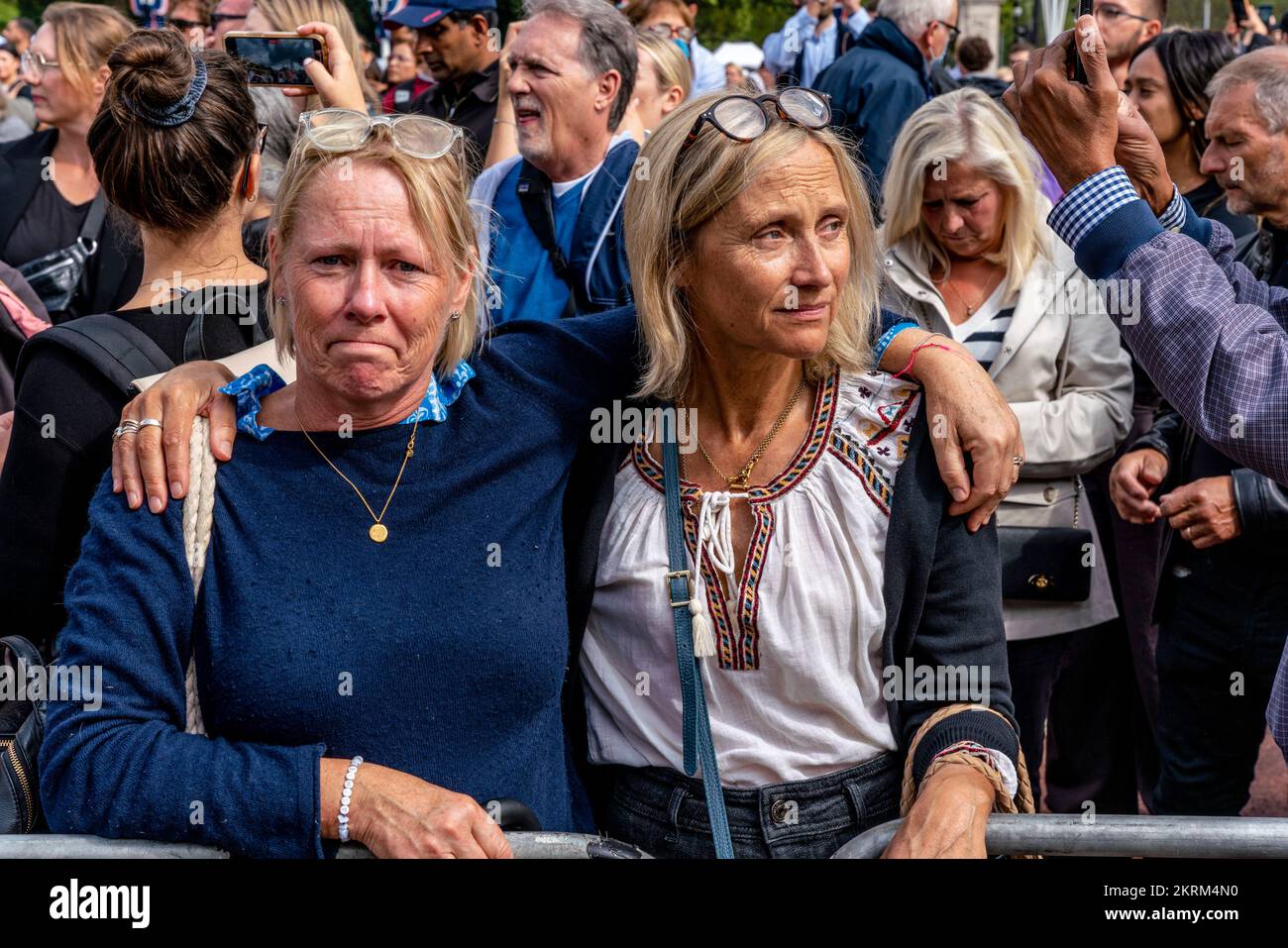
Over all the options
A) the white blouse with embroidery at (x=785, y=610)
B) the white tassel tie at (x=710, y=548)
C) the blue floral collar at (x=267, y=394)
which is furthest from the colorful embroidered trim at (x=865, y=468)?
the blue floral collar at (x=267, y=394)

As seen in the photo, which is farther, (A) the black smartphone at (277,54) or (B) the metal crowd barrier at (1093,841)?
(A) the black smartphone at (277,54)

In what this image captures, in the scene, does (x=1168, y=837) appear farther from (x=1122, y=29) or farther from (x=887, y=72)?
(x=887, y=72)

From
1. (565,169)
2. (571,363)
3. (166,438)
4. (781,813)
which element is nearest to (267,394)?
(166,438)

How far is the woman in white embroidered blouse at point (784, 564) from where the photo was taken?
2406 millimetres

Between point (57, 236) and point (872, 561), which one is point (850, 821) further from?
point (57, 236)

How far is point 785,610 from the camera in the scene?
2.42 meters

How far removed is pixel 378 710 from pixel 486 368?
0.70 meters

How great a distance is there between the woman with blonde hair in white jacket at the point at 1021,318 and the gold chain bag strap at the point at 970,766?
1751mm

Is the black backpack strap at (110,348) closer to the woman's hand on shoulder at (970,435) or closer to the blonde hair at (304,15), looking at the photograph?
the woman's hand on shoulder at (970,435)

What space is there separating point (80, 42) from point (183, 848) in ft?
14.4

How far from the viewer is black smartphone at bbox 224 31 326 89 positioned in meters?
3.98

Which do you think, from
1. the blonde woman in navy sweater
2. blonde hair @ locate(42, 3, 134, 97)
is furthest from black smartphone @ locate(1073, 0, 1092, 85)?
blonde hair @ locate(42, 3, 134, 97)
